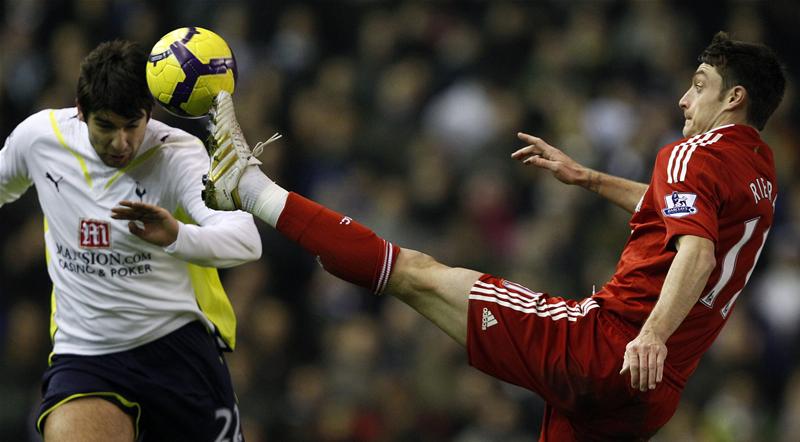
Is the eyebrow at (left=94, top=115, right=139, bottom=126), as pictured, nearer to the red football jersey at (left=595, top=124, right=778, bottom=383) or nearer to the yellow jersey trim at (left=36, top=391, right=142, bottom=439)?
the yellow jersey trim at (left=36, top=391, right=142, bottom=439)

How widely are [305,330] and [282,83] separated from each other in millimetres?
2990

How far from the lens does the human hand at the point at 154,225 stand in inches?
190

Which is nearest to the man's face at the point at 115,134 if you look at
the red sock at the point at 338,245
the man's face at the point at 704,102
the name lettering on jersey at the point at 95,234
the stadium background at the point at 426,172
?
the name lettering on jersey at the point at 95,234

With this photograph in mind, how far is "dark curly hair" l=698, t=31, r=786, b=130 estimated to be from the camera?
5.20 metres

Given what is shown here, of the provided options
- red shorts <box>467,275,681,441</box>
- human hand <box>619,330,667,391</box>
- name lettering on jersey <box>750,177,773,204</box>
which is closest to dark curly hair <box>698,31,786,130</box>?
name lettering on jersey <box>750,177,773,204</box>

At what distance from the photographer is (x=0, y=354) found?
9.82m

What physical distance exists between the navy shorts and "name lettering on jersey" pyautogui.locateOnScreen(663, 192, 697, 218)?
217 cm

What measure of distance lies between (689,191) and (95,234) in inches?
101

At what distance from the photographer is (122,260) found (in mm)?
5281

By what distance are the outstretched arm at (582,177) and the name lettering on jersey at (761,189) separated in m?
0.83

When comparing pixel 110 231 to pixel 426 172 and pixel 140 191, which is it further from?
pixel 426 172

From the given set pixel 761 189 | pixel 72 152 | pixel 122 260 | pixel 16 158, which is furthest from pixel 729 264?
pixel 16 158

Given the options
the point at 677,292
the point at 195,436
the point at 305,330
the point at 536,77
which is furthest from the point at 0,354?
the point at 677,292

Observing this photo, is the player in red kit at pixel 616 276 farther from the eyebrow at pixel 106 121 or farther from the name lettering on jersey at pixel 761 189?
the eyebrow at pixel 106 121
